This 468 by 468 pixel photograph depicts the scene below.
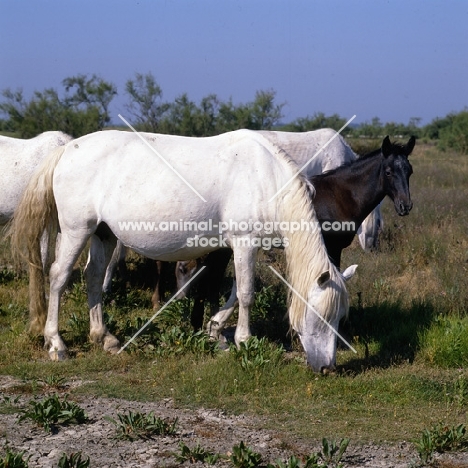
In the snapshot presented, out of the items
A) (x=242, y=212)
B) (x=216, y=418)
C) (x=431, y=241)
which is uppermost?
(x=242, y=212)

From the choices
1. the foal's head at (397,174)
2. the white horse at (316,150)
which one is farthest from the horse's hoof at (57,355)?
the foal's head at (397,174)

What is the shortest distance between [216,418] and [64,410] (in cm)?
100

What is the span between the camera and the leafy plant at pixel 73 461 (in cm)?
378

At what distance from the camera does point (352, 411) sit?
496cm

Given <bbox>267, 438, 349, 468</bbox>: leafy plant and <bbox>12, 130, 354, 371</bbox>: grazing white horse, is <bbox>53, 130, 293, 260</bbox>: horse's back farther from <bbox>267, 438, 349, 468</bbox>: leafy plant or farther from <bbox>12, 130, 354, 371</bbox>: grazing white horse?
<bbox>267, 438, 349, 468</bbox>: leafy plant

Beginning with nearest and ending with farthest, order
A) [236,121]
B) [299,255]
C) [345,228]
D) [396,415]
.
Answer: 1. [396,415]
2. [299,255]
3. [345,228]
4. [236,121]

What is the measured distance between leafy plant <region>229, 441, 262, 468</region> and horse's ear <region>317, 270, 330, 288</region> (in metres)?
1.76

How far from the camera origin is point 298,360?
5766 mm

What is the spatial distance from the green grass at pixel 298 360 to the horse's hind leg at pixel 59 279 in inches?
6.3

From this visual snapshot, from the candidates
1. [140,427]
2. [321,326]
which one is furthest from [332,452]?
[321,326]

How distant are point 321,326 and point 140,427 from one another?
5.78 ft

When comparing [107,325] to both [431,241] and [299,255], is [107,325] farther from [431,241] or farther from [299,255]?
[431,241]

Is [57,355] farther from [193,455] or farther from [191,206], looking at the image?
[193,455]

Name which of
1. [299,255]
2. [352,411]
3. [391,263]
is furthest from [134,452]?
[391,263]
